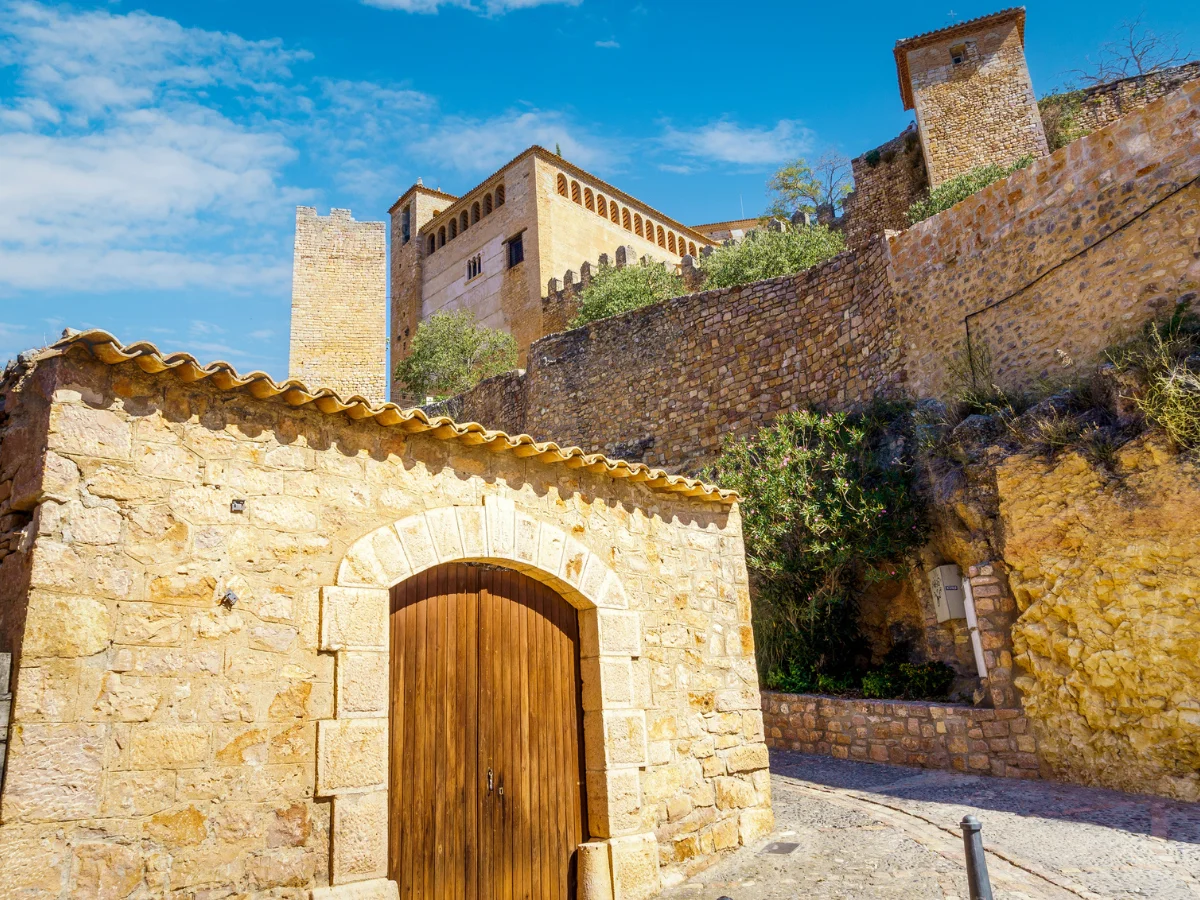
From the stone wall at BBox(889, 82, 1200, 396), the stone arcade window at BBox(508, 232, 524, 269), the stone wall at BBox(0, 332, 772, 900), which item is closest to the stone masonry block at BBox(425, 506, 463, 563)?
the stone wall at BBox(0, 332, 772, 900)

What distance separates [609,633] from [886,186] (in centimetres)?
1888

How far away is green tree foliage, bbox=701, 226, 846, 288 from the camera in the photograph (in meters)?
18.1

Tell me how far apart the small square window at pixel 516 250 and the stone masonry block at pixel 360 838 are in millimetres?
24665

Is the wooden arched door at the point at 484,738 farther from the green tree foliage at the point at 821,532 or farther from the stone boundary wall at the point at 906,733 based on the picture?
the green tree foliage at the point at 821,532

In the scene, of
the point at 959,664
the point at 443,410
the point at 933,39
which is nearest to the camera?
the point at 959,664

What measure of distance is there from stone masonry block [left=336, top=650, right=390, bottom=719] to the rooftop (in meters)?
21.2

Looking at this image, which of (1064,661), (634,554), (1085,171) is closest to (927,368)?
(1085,171)

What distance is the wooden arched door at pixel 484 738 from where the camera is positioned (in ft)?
14.3

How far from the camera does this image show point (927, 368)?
1095 cm

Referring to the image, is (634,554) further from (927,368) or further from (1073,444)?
(927,368)

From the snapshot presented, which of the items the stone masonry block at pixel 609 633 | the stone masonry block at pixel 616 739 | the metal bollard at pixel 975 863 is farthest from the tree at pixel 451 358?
the metal bollard at pixel 975 863

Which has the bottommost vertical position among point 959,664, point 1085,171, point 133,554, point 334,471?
point 959,664

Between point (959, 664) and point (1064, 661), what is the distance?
1559 mm

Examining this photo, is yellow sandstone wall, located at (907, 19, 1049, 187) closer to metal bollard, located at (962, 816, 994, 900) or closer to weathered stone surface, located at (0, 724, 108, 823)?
metal bollard, located at (962, 816, 994, 900)
